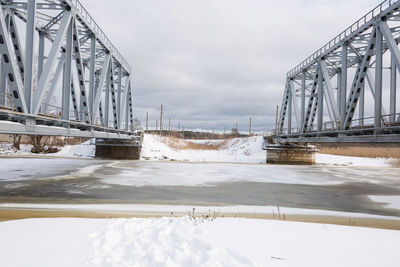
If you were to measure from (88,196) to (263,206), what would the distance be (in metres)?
6.72

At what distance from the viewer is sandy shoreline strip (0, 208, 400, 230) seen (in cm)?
705

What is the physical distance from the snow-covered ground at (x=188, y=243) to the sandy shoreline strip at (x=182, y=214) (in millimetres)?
803

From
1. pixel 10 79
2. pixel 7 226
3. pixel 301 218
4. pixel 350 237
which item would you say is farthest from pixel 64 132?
pixel 350 237

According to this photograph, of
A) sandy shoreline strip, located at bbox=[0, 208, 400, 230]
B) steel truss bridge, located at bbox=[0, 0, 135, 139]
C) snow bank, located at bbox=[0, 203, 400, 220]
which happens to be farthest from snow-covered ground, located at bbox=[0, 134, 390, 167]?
sandy shoreline strip, located at bbox=[0, 208, 400, 230]

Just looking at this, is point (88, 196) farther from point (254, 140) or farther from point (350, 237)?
point (254, 140)

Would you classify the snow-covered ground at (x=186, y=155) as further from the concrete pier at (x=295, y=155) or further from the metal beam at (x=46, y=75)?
the metal beam at (x=46, y=75)

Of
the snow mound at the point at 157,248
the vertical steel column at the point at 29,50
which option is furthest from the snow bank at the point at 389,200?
the vertical steel column at the point at 29,50

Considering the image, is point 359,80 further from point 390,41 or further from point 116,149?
point 116,149

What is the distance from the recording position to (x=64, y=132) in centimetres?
1201

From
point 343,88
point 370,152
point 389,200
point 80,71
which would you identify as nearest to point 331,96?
point 343,88

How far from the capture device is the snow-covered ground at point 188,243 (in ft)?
13.1

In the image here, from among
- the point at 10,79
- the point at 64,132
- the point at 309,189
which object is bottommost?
the point at 309,189

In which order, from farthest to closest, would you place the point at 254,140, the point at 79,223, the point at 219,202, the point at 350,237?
1. the point at 254,140
2. the point at 219,202
3. the point at 79,223
4. the point at 350,237

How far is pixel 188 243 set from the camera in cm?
446
